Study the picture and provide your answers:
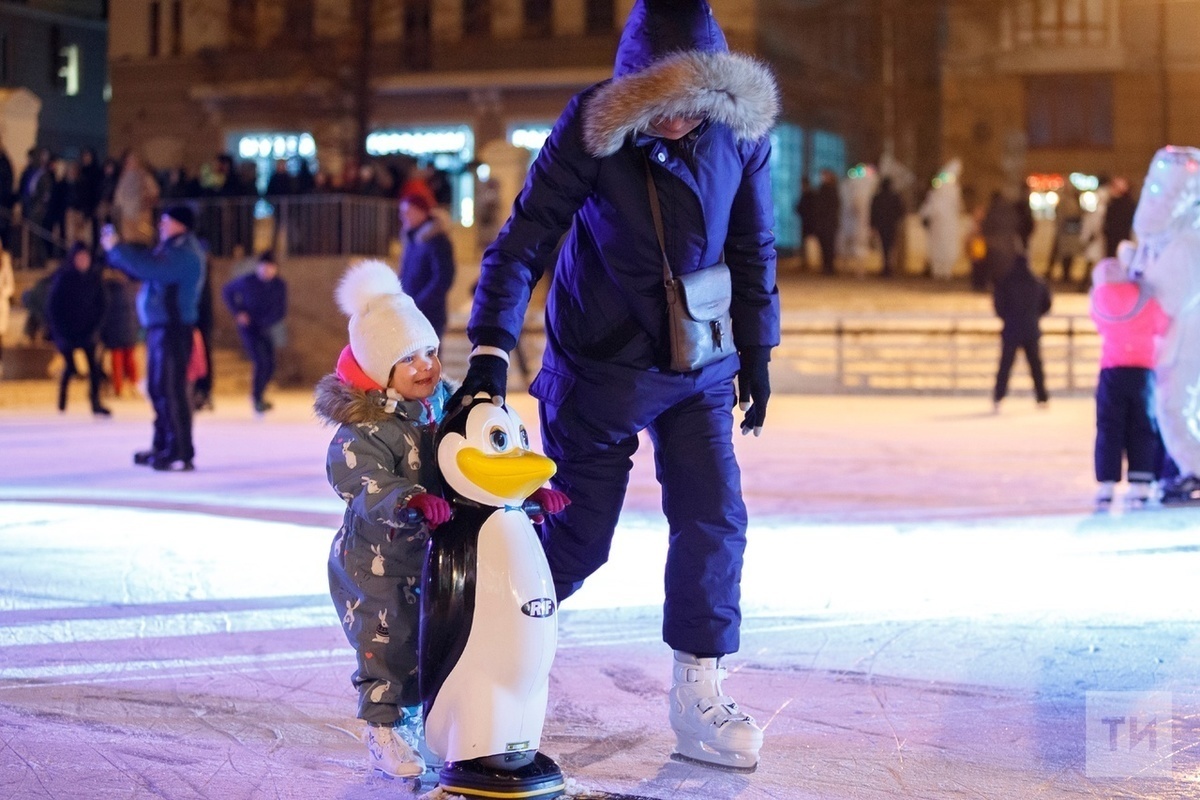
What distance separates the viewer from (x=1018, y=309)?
13984 mm

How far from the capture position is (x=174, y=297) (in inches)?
345

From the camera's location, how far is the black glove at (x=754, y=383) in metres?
3.66

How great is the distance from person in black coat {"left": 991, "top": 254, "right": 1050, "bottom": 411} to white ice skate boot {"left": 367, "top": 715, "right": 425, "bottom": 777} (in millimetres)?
11512

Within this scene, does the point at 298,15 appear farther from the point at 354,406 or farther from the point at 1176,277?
the point at 354,406

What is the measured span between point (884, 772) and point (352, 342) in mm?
Result: 1479

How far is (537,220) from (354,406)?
24.3 inches

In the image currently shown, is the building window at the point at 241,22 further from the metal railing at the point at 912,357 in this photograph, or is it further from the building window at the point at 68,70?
the metal railing at the point at 912,357

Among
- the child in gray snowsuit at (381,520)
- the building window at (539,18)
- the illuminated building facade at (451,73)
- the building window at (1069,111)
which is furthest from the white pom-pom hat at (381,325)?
the building window at (1069,111)

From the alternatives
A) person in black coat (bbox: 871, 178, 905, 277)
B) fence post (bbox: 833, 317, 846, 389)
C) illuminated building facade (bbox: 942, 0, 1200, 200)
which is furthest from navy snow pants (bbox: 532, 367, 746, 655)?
illuminated building facade (bbox: 942, 0, 1200, 200)

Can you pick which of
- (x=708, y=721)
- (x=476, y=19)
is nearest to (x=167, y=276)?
(x=708, y=721)

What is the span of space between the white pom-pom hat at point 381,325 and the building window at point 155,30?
34.7 m

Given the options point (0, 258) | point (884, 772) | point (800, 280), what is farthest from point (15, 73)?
point (884, 772)

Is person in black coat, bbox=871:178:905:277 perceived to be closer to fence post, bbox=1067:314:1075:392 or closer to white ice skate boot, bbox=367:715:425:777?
fence post, bbox=1067:314:1075:392

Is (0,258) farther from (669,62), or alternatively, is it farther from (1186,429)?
(669,62)
